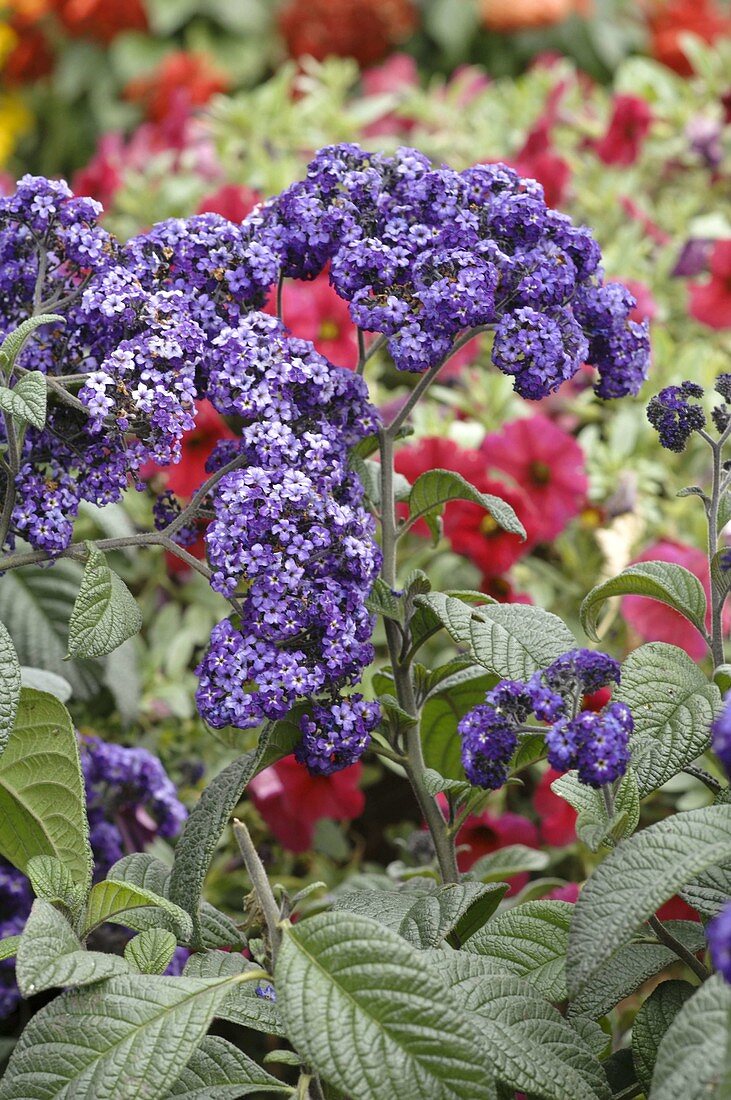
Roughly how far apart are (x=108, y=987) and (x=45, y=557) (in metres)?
0.37

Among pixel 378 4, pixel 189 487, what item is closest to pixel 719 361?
pixel 189 487

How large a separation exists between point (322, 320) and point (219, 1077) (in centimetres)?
128

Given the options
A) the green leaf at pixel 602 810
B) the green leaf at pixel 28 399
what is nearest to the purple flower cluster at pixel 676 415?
the green leaf at pixel 602 810

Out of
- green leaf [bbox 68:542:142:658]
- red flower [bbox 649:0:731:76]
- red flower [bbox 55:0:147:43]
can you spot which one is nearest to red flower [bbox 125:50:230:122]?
red flower [bbox 55:0:147:43]

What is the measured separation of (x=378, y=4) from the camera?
4402mm

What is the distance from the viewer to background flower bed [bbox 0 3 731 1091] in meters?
1.75

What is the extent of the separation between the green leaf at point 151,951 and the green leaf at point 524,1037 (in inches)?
8.3

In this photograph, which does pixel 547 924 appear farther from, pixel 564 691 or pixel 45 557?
pixel 45 557

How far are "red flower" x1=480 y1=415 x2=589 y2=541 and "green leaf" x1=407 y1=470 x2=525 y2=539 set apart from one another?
26.1 inches

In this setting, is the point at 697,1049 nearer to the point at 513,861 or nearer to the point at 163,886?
the point at 163,886

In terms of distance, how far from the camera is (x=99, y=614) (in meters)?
1.06

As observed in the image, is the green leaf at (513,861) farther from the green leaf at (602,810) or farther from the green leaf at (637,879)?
the green leaf at (637,879)

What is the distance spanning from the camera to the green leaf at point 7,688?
1022 millimetres

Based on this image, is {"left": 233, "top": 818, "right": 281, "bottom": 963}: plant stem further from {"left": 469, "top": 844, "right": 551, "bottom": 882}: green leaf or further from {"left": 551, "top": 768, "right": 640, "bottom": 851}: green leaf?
{"left": 469, "top": 844, "right": 551, "bottom": 882}: green leaf
